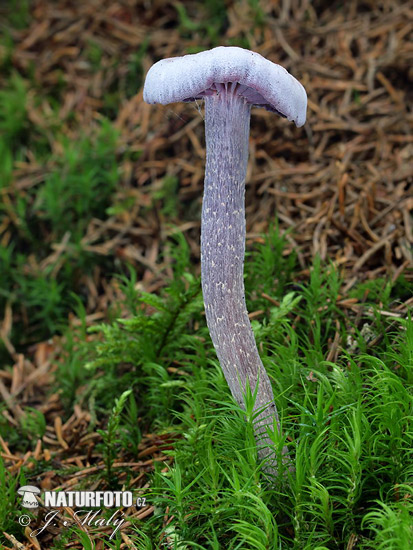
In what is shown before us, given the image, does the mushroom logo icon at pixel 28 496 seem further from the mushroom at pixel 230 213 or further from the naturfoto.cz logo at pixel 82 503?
the mushroom at pixel 230 213

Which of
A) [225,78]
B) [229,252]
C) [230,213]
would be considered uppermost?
[225,78]

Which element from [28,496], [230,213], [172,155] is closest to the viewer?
[230,213]

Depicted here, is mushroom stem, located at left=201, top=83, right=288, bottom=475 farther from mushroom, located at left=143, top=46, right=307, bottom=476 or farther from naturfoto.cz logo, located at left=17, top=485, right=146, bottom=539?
naturfoto.cz logo, located at left=17, top=485, right=146, bottom=539

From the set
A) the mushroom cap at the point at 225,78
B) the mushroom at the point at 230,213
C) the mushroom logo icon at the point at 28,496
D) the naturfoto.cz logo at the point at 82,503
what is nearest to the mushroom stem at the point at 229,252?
the mushroom at the point at 230,213

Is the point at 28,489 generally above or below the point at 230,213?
below

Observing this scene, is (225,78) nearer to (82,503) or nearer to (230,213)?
(230,213)

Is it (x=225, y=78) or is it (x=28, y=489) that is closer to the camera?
(x=225, y=78)

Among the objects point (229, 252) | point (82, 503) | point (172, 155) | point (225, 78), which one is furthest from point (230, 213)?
point (172, 155)
